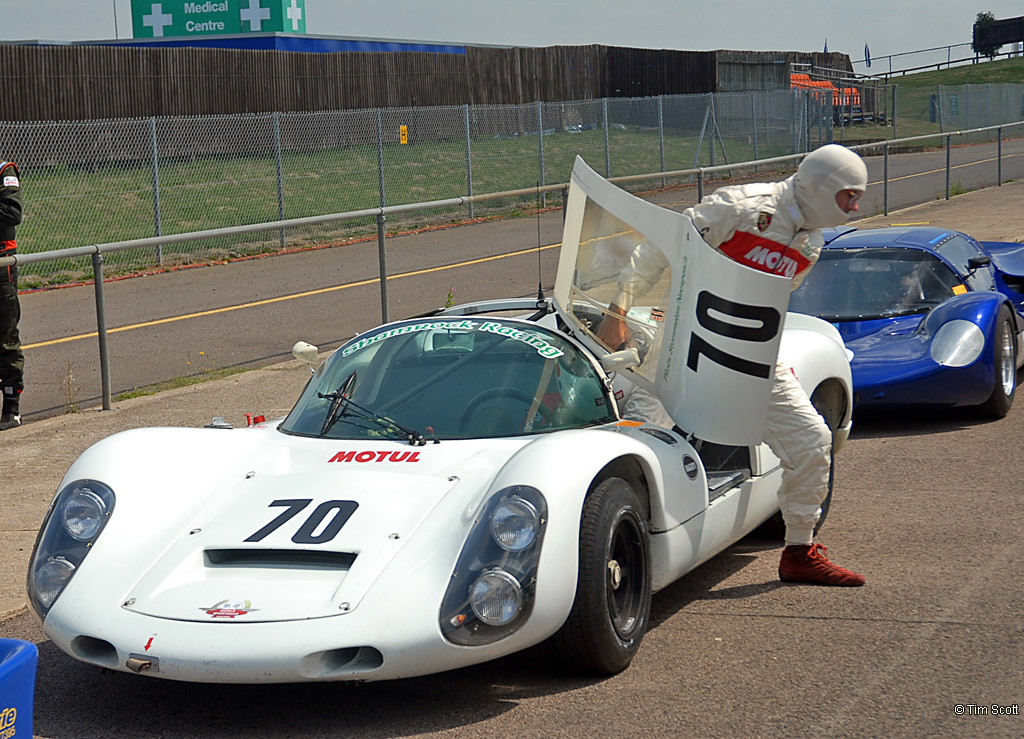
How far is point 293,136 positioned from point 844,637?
2095 centimetres

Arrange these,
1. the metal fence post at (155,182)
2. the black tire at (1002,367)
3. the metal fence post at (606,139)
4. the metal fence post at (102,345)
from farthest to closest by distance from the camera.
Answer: the metal fence post at (606,139) < the metal fence post at (155,182) < the metal fence post at (102,345) < the black tire at (1002,367)

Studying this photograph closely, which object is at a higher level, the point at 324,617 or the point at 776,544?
the point at 324,617

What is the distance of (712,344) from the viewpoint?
17.5ft

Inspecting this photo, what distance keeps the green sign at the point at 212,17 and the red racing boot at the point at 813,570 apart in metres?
56.0

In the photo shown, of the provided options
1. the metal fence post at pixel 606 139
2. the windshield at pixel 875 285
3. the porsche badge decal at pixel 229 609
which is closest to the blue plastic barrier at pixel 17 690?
the porsche badge decal at pixel 229 609

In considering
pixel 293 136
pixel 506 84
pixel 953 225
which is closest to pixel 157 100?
pixel 293 136

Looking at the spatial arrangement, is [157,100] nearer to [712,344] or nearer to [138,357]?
[138,357]

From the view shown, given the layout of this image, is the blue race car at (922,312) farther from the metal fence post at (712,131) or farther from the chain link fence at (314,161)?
the metal fence post at (712,131)

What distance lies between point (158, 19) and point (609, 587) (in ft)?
198

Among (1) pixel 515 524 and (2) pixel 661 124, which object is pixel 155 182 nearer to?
(2) pixel 661 124

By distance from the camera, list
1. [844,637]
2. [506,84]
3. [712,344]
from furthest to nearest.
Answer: [506,84] → [712,344] → [844,637]

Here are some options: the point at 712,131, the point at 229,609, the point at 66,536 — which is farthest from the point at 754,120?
the point at 229,609

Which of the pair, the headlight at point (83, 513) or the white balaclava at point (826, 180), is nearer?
the headlight at point (83, 513)

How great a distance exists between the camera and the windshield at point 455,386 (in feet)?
17.1
